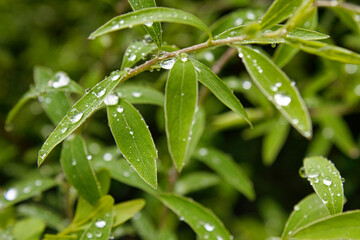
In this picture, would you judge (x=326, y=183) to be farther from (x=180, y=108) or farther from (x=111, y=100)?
(x=111, y=100)

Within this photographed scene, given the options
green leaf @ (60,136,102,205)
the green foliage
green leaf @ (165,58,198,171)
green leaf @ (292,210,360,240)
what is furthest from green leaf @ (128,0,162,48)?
green leaf @ (292,210,360,240)

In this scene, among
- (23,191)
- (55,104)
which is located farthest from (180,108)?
(23,191)

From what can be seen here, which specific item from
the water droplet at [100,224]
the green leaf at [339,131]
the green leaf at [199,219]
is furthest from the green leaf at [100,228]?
the green leaf at [339,131]

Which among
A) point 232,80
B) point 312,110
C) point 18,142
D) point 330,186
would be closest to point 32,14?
point 18,142

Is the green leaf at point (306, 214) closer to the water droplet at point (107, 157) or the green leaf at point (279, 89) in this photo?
the green leaf at point (279, 89)

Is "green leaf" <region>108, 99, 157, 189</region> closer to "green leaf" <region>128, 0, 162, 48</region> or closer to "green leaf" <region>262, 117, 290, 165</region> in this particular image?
"green leaf" <region>128, 0, 162, 48</region>

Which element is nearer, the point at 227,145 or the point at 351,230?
the point at 351,230

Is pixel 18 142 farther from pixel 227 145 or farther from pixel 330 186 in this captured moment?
pixel 330 186
